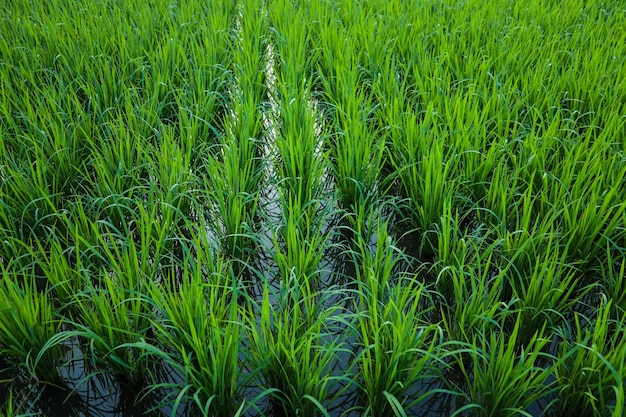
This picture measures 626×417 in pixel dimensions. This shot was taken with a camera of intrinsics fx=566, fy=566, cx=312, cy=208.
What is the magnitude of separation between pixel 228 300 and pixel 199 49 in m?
1.36

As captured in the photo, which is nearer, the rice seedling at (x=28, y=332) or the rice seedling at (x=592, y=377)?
the rice seedling at (x=592, y=377)

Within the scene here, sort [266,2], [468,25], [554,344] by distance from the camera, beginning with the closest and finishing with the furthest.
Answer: [554,344]
[468,25]
[266,2]

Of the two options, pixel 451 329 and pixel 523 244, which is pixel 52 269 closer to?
pixel 451 329

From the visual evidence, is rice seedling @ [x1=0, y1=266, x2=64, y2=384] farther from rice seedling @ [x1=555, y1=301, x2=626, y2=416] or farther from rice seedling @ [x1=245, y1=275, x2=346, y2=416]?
rice seedling @ [x1=555, y1=301, x2=626, y2=416]

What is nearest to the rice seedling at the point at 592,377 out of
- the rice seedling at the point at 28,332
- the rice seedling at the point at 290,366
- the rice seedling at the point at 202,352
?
the rice seedling at the point at 290,366

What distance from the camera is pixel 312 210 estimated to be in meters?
1.88

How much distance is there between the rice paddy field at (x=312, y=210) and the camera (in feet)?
4.32

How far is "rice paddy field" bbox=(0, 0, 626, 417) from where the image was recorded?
1316 millimetres

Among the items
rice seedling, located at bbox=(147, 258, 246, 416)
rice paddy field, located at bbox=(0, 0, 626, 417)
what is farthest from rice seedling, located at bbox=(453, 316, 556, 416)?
rice seedling, located at bbox=(147, 258, 246, 416)

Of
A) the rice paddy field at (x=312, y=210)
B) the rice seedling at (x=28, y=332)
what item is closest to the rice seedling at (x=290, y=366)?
the rice paddy field at (x=312, y=210)

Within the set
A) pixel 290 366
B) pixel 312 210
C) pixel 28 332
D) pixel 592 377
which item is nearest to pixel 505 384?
pixel 592 377

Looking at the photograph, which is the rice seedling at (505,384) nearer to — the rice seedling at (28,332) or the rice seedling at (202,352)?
the rice seedling at (202,352)

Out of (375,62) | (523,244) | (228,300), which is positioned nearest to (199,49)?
(375,62)

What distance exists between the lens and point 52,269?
4.79ft
